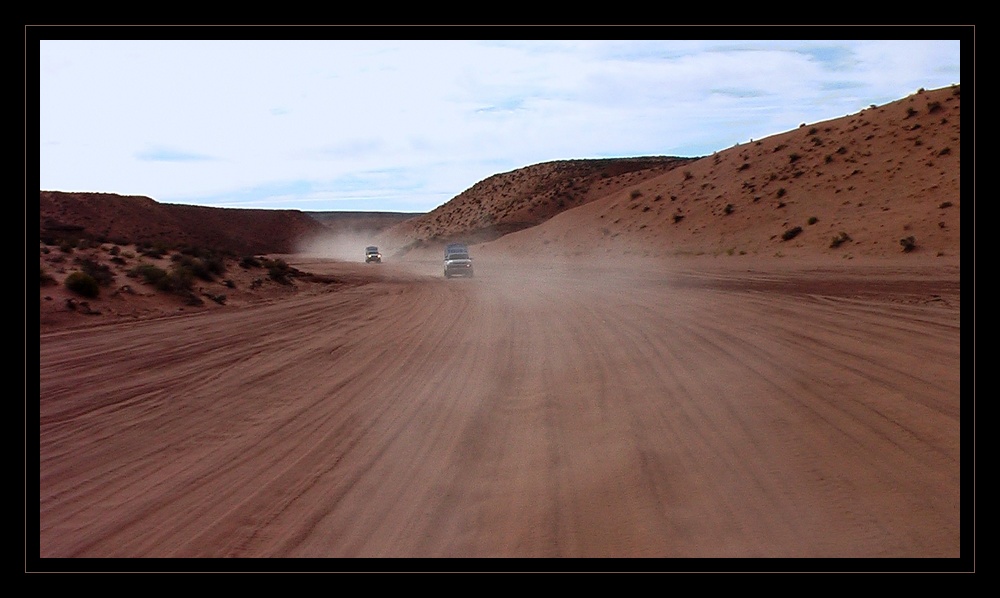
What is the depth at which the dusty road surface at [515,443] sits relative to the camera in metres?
5.48

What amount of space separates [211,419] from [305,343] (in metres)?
6.17

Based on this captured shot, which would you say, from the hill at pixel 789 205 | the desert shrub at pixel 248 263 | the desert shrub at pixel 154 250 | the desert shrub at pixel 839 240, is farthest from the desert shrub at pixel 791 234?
the desert shrub at pixel 154 250

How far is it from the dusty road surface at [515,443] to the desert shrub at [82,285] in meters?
5.49

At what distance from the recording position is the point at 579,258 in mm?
62875

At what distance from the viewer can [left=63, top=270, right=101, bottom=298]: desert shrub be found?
20641 millimetres

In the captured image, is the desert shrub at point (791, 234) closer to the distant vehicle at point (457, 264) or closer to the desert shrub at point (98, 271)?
the distant vehicle at point (457, 264)

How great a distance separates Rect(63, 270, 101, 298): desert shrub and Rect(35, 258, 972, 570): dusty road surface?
549 cm

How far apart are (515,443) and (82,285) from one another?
56.3 feet

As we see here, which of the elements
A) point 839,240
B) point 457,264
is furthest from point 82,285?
point 839,240

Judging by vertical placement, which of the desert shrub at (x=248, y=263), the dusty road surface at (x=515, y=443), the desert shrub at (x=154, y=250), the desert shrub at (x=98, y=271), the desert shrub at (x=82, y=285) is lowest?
the dusty road surface at (x=515, y=443)

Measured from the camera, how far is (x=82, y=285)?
20.7 meters

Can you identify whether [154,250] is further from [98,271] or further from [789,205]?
[789,205]
